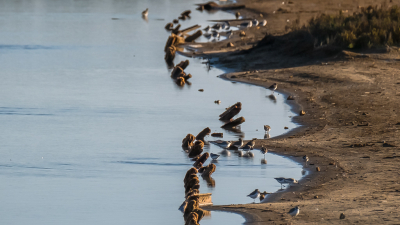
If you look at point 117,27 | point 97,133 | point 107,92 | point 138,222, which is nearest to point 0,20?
point 117,27

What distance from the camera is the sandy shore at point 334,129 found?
844 cm

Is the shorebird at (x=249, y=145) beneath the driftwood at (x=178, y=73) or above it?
beneath

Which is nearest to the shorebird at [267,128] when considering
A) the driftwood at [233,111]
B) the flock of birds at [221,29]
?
the driftwood at [233,111]

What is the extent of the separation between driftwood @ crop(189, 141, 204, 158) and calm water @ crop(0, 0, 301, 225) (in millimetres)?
263

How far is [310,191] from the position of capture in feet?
31.3

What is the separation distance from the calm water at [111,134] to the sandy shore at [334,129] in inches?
20.4

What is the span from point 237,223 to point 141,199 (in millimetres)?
1892

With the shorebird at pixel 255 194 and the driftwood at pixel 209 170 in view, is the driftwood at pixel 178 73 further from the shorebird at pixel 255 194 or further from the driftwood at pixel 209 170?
the shorebird at pixel 255 194

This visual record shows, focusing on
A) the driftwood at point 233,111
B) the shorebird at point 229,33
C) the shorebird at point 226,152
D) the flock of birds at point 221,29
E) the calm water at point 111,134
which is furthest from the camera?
the shorebird at point 229,33

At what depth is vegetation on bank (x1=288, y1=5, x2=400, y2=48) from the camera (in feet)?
Result: 75.4

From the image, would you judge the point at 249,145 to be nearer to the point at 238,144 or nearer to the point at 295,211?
the point at 238,144

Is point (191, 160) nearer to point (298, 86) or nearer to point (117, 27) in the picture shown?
point (298, 86)

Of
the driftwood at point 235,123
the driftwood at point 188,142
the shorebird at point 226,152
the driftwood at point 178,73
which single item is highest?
the driftwood at point 178,73

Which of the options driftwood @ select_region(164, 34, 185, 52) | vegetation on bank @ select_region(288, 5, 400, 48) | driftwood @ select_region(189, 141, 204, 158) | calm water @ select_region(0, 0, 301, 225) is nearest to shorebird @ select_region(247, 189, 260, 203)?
calm water @ select_region(0, 0, 301, 225)
